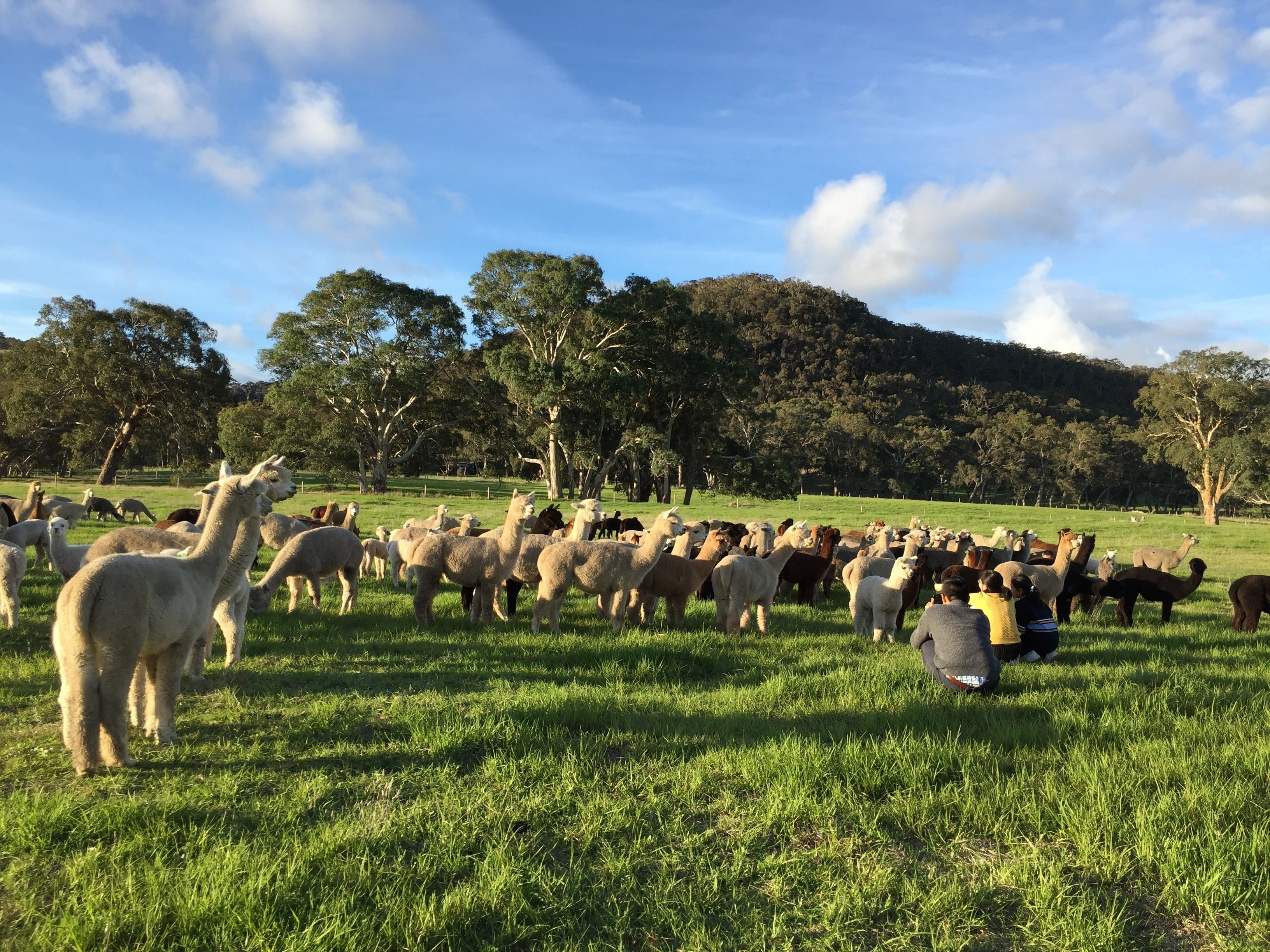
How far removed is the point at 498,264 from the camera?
47500mm

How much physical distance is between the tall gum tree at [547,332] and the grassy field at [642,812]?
116ft

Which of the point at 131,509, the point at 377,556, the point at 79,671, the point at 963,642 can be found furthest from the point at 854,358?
the point at 79,671

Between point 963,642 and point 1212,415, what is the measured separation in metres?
66.5

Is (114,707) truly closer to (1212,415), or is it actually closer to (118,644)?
(118,644)

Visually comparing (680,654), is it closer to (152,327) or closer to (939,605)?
(939,605)

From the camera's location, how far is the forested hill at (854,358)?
120m

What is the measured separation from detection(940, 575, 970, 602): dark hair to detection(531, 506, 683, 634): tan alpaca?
3708mm

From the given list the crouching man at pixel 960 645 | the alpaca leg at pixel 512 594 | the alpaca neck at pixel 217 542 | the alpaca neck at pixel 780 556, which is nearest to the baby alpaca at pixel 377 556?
the alpaca leg at pixel 512 594

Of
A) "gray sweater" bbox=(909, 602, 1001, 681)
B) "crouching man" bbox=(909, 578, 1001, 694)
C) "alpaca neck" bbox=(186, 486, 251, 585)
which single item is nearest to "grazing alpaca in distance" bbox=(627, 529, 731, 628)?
"crouching man" bbox=(909, 578, 1001, 694)

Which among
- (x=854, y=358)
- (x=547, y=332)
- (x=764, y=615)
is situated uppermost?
(x=854, y=358)

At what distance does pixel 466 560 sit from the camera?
9883 mm

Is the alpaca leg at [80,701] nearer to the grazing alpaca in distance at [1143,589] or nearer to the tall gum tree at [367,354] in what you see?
the grazing alpaca in distance at [1143,589]

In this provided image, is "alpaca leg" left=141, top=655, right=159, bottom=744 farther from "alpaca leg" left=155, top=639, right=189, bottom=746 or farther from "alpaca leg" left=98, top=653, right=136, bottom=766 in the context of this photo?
"alpaca leg" left=98, top=653, right=136, bottom=766

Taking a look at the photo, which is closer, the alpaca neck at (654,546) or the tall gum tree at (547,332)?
the alpaca neck at (654,546)
